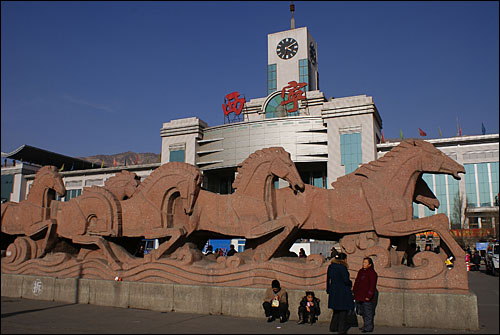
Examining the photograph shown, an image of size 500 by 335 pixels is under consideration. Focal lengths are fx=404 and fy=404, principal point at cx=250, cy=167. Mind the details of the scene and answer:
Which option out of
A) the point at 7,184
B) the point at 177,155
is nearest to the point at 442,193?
the point at 177,155

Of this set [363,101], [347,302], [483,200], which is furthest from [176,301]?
[483,200]

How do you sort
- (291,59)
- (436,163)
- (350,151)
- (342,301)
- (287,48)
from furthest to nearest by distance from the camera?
(287,48) < (291,59) < (350,151) < (436,163) < (342,301)

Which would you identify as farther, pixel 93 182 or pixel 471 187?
pixel 93 182

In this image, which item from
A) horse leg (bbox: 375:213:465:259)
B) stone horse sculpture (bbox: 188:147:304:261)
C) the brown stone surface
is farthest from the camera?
stone horse sculpture (bbox: 188:147:304:261)

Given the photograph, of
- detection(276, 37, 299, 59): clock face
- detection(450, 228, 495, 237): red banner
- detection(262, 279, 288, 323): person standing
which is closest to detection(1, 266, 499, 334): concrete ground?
detection(262, 279, 288, 323): person standing

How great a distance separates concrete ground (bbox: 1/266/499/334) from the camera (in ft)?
21.3

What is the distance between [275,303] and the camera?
7.40 meters

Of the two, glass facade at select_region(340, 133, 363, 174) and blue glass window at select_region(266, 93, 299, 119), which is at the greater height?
blue glass window at select_region(266, 93, 299, 119)

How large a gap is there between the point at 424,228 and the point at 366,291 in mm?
2375

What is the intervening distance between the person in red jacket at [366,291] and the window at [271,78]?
4005cm

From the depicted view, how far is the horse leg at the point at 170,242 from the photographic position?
30.7 ft

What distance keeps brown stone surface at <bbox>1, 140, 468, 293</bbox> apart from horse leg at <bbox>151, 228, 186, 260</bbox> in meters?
0.02

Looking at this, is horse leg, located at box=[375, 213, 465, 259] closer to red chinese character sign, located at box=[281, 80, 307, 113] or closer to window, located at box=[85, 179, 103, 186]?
red chinese character sign, located at box=[281, 80, 307, 113]

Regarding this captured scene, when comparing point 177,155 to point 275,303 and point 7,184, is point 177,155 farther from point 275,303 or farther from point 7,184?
point 275,303
